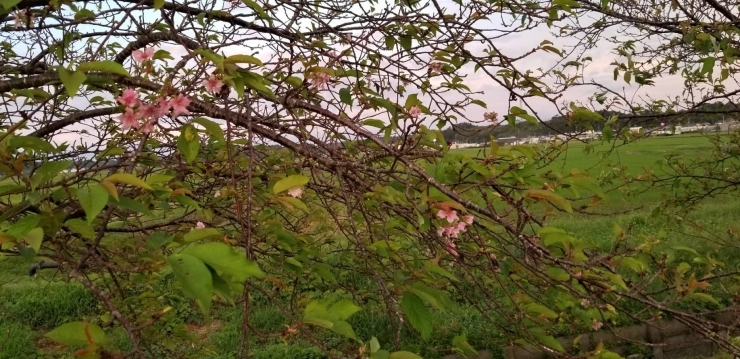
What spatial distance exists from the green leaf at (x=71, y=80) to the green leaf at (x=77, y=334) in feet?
1.27

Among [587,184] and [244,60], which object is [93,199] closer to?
[244,60]

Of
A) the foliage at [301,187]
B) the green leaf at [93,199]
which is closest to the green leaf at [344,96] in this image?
the foliage at [301,187]

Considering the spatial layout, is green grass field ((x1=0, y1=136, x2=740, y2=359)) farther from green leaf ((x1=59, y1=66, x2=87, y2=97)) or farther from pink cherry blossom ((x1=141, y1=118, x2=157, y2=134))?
green leaf ((x1=59, y1=66, x2=87, y2=97))

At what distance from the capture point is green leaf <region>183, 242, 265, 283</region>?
76cm

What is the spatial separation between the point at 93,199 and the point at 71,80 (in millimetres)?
225

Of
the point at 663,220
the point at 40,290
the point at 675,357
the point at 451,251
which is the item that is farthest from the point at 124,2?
the point at 40,290

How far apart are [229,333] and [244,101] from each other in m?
3.97

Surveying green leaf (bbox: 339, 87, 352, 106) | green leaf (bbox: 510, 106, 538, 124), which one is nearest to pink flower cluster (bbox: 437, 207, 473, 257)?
green leaf (bbox: 339, 87, 352, 106)

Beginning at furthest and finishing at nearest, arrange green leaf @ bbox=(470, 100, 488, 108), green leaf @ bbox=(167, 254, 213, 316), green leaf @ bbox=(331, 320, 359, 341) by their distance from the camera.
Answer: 1. green leaf @ bbox=(470, 100, 488, 108)
2. green leaf @ bbox=(331, 320, 359, 341)
3. green leaf @ bbox=(167, 254, 213, 316)

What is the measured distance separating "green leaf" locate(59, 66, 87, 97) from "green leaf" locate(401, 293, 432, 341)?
0.86 meters

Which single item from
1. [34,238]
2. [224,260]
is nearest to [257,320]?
[34,238]

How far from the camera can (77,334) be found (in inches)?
34.2

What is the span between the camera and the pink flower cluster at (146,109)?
1.15m

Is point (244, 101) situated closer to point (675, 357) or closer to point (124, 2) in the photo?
point (124, 2)
